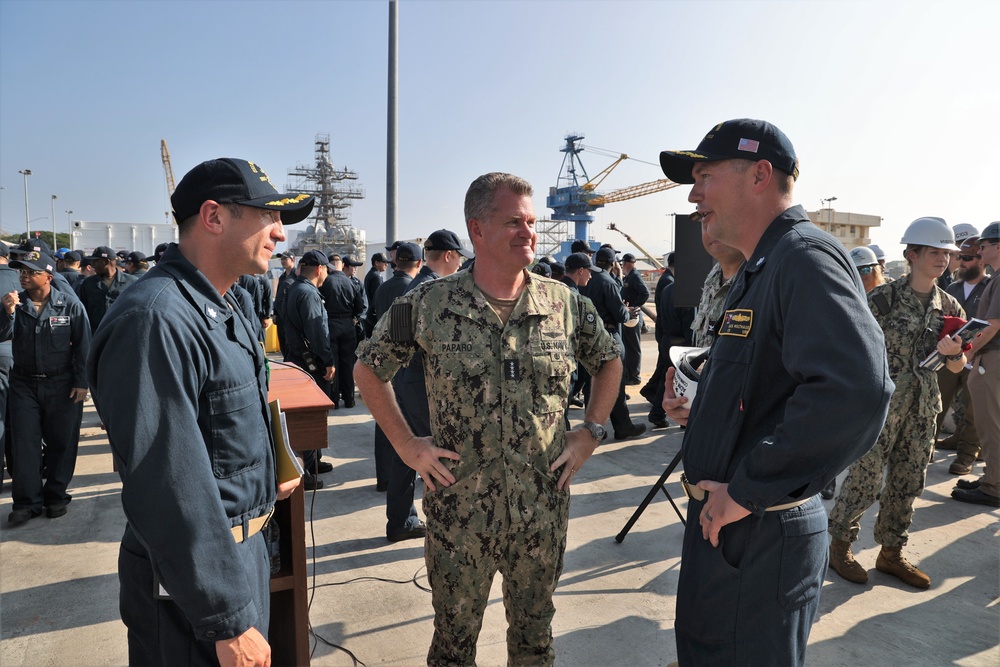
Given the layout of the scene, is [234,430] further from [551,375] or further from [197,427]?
[551,375]

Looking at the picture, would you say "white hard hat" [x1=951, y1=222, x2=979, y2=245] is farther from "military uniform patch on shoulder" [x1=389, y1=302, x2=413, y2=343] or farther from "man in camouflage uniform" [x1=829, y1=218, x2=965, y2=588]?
"military uniform patch on shoulder" [x1=389, y1=302, x2=413, y2=343]

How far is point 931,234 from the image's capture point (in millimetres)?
3820

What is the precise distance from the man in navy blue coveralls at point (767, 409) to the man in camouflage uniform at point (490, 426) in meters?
0.59

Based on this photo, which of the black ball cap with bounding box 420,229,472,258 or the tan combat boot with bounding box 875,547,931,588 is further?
the black ball cap with bounding box 420,229,472,258

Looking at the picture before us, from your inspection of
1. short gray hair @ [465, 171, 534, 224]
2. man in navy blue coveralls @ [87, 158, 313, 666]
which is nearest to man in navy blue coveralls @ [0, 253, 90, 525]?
man in navy blue coveralls @ [87, 158, 313, 666]

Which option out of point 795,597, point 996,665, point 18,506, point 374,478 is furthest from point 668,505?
point 18,506

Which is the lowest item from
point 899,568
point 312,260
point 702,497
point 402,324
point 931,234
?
point 899,568

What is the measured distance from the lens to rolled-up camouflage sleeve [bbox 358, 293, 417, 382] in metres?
2.34

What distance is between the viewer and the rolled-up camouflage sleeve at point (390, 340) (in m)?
2.34

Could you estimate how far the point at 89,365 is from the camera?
1.51 metres

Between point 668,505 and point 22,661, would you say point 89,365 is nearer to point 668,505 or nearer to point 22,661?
point 22,661

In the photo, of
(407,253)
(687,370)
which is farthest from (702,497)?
(407,253)

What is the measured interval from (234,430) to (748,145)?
1764 mm

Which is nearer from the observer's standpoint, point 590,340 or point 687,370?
point 687,370
